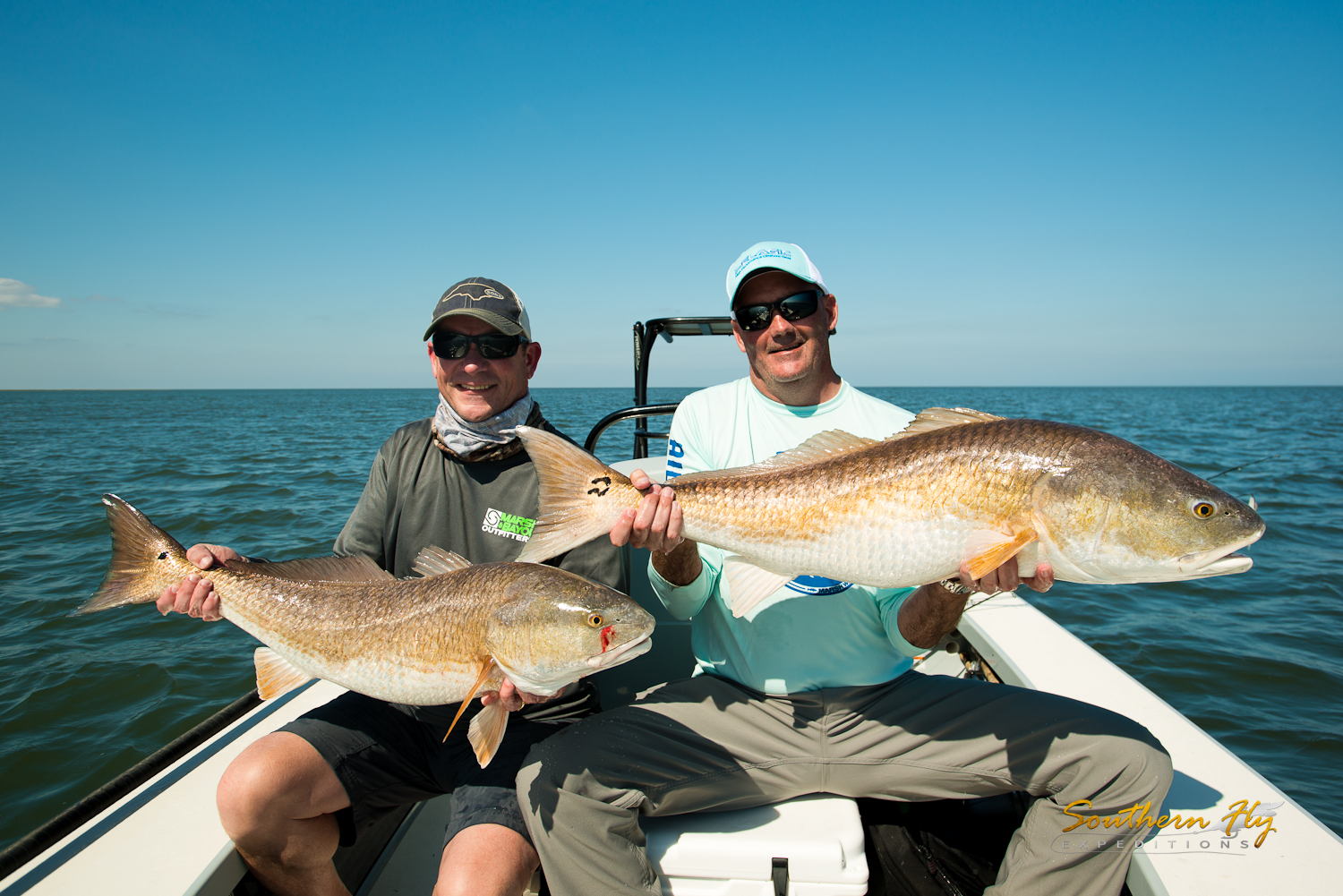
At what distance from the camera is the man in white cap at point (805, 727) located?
96.5 inches

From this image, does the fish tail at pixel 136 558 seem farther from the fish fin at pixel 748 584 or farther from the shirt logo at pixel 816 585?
the shirt logo at pixel 816 585

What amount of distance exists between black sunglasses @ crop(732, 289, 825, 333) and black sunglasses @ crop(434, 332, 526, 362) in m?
1.24

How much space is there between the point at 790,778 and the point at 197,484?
18.9 m

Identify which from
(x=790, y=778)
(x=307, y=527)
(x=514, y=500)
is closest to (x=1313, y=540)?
(x=790, y=778)

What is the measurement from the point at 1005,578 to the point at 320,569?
9.47 ft

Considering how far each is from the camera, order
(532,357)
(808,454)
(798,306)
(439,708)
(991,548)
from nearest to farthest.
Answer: (991,548), (808,454), (439,708), (798,306), (532,357)

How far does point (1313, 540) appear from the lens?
12.0 m

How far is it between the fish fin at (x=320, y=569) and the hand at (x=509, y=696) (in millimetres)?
717

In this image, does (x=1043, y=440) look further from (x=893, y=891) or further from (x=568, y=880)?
(x=568, y=880)

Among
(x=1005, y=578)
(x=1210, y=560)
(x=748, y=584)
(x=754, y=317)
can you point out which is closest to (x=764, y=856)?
(x=748, y=584)

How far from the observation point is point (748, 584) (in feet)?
9.12

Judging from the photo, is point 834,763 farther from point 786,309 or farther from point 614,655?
point 786,309

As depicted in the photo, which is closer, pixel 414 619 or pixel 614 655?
pixel 614 655

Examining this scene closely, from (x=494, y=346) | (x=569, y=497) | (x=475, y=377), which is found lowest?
(x=569, y=497)
